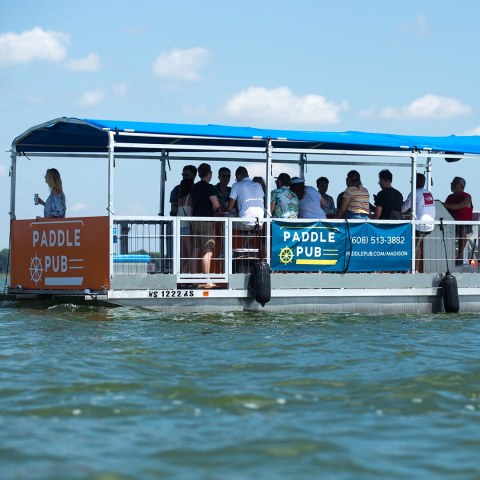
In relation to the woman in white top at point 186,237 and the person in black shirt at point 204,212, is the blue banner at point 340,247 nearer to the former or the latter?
the person in black shirt at point 204,212

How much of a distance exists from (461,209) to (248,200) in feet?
12.9

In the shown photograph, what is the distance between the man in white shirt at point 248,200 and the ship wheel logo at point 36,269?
300 centimetres

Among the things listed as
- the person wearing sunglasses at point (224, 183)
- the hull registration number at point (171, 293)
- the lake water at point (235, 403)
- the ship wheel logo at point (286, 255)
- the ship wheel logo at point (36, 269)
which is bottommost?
the lake water at point (235, 403)

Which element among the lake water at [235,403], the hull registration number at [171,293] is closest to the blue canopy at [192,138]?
the hull registration number at [171,293]

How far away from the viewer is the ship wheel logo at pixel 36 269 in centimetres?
1446

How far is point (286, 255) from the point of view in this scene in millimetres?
14164

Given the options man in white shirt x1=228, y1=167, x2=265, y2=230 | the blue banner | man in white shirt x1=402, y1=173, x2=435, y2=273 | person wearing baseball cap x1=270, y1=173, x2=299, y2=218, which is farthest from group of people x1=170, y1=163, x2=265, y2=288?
man in white shirt x1=402, y1=173, x2=435, y2=273

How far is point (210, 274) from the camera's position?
1385cm

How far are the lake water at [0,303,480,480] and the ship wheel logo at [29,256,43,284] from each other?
2.36m

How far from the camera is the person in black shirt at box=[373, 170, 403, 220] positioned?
1531 centimetres

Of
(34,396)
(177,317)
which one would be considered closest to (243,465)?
(34,396)

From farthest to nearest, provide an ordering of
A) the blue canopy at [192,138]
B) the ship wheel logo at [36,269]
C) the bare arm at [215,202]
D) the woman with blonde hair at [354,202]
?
the woman with blonde hair at [354,202] → the ship wheel logo at [36,269] → the bare arm at [215,202] → the blue canopy at [192,138]

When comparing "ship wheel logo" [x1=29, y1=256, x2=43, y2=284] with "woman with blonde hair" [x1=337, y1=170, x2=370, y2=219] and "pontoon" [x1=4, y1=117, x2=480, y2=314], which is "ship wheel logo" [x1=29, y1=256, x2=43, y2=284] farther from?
"woman with blonde hair" [x1=337, y1=170, x2=370, y2=219]

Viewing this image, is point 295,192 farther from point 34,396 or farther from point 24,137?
point 34,396
